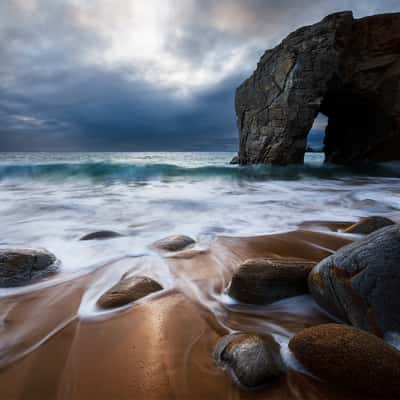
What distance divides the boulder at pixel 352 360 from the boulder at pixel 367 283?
25cm

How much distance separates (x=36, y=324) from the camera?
166cm

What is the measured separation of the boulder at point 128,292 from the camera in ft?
6.03

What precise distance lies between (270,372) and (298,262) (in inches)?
40.5

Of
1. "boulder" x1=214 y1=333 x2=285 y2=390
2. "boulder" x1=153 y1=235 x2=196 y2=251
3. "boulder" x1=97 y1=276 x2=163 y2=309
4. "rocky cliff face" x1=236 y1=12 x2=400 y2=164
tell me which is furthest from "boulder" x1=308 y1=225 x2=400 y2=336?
"rocky cliff face" x1=236 y1=12 x2=400 y2=164

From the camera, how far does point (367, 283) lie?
143 centimetres

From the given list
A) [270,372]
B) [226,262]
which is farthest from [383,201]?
[270,372]

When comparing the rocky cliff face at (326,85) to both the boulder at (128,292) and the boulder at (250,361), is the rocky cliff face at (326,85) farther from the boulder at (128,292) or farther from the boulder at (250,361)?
the boulder at (250,361)

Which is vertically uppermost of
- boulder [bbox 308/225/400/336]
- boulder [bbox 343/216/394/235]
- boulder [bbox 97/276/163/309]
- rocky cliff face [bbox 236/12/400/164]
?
rocky cliff face [bbox 236/12/400/164]

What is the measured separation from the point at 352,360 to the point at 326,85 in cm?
1501

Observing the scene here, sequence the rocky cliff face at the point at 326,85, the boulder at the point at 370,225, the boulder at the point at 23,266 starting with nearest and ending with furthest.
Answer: the boulder at the point at 23,266 → the boulder at the point at 370,225 → the rocky cliff face at the point at 326,85

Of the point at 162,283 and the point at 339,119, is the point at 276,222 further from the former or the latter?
the point at 339,119

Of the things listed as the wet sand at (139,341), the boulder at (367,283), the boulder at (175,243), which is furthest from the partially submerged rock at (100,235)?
the boulder at (367,283)

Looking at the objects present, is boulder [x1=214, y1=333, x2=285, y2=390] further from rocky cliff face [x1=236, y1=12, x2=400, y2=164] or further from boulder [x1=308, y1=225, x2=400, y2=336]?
rocky cliff face [x1=236, y1=12, x2=400, y2=164]

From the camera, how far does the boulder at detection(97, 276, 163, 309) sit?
1839mm
